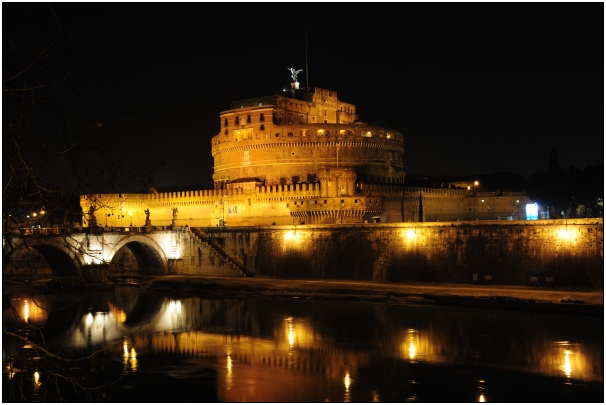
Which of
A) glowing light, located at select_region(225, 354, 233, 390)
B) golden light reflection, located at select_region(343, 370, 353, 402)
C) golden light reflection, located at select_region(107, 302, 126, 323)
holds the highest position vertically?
golden light reflection, located at select_region(107, 302, 126, 323)

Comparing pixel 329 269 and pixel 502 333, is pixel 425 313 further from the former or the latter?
pixel 329 269

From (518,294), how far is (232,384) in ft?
51.8

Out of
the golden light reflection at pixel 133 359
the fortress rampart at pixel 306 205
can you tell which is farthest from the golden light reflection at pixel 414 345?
the fortress rampart at pixel 306 205

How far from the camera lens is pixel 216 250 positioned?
159 feet

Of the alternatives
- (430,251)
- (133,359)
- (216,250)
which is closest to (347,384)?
(133,359)

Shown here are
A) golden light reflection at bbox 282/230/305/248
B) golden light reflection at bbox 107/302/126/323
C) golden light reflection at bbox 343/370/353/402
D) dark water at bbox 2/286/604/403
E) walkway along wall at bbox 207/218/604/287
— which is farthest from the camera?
golden light reflection at bbox 282/230/305/248

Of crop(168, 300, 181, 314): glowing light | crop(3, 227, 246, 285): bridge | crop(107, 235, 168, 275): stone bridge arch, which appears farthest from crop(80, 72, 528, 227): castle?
crop(168, 300, 181, 314): glowing light

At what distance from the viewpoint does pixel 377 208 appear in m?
49.8

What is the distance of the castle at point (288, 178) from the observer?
54562 mm

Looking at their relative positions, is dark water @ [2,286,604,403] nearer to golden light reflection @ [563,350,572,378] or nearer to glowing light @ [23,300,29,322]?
golden light reflection @ [563,350,572,378]

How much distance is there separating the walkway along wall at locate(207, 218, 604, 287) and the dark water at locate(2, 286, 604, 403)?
14.5 feet

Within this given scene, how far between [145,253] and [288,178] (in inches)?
530

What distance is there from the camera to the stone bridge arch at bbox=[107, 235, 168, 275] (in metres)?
48.6

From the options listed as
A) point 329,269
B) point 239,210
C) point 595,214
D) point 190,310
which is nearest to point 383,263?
point 329,269
